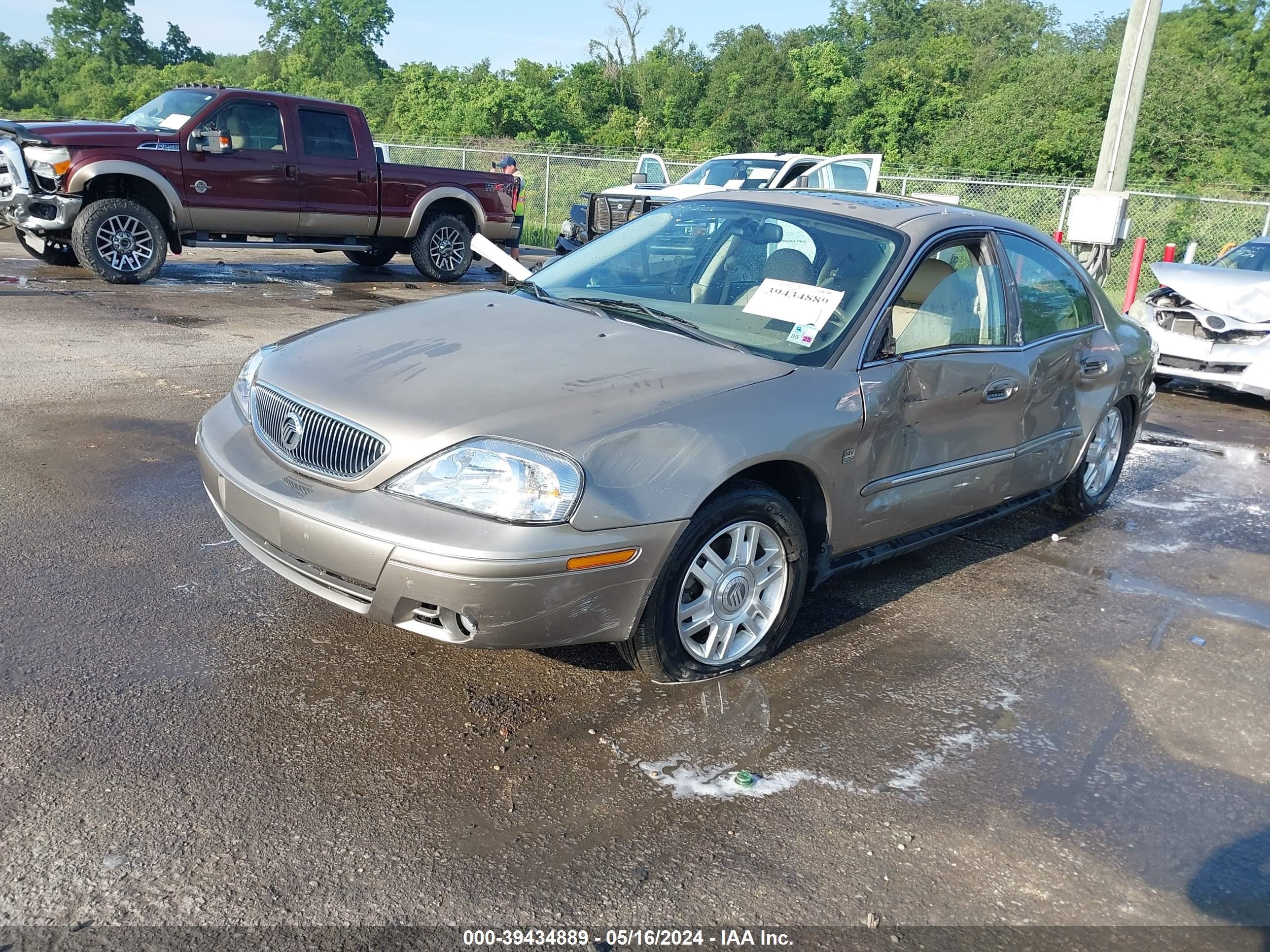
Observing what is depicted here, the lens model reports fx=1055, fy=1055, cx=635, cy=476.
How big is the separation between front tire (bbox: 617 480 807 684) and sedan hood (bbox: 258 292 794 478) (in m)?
0.42

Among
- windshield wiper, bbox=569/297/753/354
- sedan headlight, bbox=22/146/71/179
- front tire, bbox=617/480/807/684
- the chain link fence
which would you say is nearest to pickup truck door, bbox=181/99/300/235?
sedan headlight, bbox=22/146/71/179

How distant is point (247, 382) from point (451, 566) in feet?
4.54

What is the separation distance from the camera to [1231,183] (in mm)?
26234

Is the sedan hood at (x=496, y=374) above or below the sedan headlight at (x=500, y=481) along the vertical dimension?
above

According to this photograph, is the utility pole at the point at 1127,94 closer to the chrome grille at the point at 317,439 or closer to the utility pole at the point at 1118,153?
the utility pole at the point at 1118,153

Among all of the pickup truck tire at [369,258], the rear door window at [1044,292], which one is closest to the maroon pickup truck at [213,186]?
the pickup truck tire at [369,258]

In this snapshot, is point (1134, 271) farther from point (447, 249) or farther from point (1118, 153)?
point (447, 249)

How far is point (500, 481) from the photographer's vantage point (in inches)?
120

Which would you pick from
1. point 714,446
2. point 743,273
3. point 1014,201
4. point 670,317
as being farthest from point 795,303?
point 1014,201

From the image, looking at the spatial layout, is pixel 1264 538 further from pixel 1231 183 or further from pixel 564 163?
pixel 1231 183

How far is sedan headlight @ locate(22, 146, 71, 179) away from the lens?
414 inches

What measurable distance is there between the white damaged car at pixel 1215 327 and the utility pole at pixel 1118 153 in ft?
7.59

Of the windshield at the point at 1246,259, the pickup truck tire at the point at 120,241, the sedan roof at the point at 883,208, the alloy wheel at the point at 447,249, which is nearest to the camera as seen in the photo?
the sedan roof at the point at 883,208

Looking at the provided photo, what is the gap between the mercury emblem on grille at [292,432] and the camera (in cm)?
339
